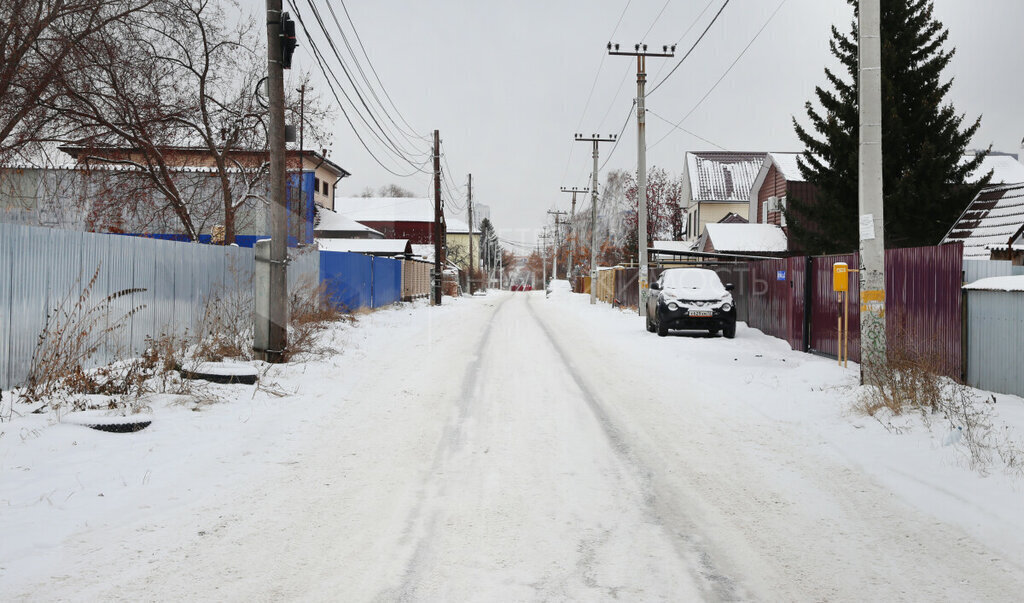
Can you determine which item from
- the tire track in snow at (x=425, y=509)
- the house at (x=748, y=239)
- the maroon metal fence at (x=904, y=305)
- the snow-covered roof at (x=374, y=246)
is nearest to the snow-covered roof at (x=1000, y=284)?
the maroon metal fence at (x=904, y=305)

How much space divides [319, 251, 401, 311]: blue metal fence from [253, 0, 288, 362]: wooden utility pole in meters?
6.37

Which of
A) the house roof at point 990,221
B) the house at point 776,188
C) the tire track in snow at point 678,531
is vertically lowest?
the tire track in snow at point 678,531

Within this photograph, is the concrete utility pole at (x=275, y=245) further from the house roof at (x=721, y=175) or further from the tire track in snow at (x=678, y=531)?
the house roof at (x=721, y=175)

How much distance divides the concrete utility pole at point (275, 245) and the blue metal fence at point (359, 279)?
20.8 ft

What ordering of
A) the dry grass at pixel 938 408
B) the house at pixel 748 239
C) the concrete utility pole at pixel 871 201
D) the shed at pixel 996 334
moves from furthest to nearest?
the house at pixel 748 239, the concrete utility pole at pixel 871 201, the shed at pixel 996 334, the dry grass at pixel 938 408

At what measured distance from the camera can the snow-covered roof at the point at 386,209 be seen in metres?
90.8

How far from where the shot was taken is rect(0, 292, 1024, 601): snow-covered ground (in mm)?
3697

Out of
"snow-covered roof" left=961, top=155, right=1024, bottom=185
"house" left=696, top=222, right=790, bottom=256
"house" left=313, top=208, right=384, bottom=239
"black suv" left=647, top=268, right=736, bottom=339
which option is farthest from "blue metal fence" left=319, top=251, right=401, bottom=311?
"snow-covered roof" left=961, top=155, right=1024, bottom=185

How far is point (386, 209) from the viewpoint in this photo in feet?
301

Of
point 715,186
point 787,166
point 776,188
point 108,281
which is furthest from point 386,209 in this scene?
point 108,281

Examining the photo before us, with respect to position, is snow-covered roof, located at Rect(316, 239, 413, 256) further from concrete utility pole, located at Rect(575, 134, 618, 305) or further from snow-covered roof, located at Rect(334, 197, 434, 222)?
snow-covered roof, located at Rect(334, 197, 434, 222)

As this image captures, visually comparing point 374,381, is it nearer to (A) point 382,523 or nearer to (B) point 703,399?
(B) point 703,399

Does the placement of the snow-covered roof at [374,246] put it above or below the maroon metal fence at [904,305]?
above

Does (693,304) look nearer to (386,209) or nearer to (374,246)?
(374,246)
